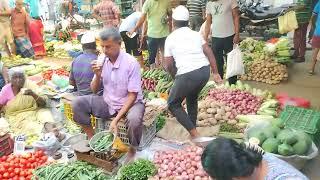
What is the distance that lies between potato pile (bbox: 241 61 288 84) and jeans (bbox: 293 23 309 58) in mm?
1059

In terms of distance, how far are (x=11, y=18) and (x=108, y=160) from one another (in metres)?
6.43

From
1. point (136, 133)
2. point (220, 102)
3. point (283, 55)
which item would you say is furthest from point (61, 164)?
point (283, 55)

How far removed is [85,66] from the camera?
16.1ft

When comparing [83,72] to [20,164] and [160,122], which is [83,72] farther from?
[20,164]

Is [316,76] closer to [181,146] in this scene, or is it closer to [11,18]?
[181,146]

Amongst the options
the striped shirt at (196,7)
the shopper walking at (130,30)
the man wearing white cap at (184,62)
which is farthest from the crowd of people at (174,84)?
the striped shirt at (196,7)

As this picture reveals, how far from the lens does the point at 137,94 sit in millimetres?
4184

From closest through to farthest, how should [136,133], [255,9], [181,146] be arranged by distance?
[136,133] → [181,146] → [255,9]

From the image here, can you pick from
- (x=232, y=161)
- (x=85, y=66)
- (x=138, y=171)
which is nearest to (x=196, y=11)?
(x=85, y=66)

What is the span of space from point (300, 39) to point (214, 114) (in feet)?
12.5

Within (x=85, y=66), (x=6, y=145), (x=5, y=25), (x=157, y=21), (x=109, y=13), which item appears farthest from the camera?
(x=5, y=25)

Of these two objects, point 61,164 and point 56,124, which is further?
point 56,124

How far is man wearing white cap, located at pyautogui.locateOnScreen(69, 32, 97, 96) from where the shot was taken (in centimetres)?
492

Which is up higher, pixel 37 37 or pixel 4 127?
pixel 37 37
